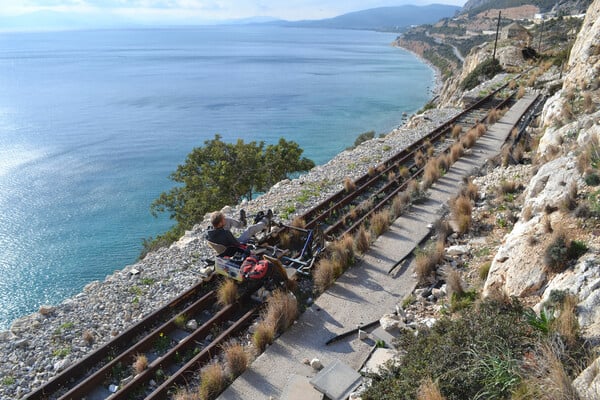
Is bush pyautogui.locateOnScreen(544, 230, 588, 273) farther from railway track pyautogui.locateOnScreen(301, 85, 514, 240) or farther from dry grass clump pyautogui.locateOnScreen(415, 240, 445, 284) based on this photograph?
railway track pyautogui.locateOnScreen(301, 85, 514, 240)

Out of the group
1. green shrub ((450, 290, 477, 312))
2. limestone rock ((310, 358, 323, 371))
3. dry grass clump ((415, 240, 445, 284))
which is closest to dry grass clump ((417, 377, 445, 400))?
limestone rock ((310, 358, 323, 371))

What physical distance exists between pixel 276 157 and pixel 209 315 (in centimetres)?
1963

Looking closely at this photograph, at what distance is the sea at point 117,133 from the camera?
2938cm

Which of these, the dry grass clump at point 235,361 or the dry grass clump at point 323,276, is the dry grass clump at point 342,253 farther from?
the dry grass clump at point 235,361

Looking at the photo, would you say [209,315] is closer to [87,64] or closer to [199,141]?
[199,141]

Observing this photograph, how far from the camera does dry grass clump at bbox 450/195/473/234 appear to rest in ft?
33.9

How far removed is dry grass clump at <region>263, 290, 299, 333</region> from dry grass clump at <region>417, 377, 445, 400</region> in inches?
125

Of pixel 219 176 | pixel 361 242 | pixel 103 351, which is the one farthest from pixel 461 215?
pixel 219 176

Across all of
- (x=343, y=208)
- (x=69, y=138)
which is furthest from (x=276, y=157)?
(x=69, y=138)

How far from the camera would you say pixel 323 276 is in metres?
8.94

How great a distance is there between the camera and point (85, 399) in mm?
6527

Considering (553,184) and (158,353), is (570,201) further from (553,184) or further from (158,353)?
(158,353)

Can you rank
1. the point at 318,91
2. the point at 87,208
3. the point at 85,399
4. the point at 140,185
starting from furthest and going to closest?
the point at 318,91 → the point at 140,185 → the point at 87,208 → the point at 85,399

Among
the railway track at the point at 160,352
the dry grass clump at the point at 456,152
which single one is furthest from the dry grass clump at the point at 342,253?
the dry grass clump at the point at 456,152
